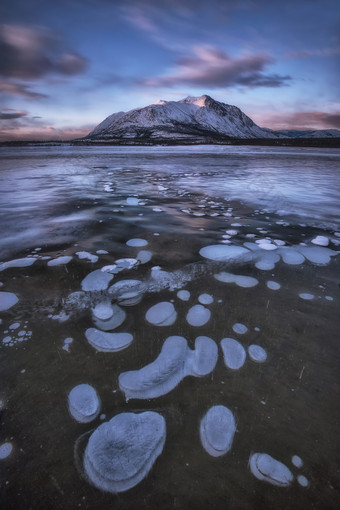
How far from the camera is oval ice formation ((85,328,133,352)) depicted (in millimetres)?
1823

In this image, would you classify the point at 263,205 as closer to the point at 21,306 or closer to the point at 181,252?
the point at 181,252

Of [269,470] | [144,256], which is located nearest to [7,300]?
[144,256]

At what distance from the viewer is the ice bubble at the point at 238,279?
2.62m

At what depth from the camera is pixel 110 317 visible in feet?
7.02

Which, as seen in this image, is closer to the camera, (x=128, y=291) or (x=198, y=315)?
(x=198, y=315)

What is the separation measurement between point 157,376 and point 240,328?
775 millimetres

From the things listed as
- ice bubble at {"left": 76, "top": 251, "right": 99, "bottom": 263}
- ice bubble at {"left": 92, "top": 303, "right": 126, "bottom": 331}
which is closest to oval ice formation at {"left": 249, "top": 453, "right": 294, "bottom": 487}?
ice bubble at {"left": 92, "top": 303, "right": 126, "bottom": 331}

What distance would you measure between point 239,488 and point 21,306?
205cm

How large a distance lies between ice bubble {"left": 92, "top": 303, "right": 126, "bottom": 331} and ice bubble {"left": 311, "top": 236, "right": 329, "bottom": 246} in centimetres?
304

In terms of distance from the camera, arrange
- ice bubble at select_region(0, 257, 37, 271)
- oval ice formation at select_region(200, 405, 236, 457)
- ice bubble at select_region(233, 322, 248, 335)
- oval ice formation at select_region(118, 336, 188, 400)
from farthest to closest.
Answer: ice bubble at select_region(0, 257, 37, 271)
ice bubble at select_region(233, 322, 248, 335)
oval ice formation at select_region(118, 336, 188, 400)
oval ice formation at select_region(200, 405, 236, 457)

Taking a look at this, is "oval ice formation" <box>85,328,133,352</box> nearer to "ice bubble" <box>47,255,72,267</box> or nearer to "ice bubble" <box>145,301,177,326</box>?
"ice bubble" <box>145,301,177,326</box>

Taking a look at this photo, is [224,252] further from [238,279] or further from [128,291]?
[128,291]

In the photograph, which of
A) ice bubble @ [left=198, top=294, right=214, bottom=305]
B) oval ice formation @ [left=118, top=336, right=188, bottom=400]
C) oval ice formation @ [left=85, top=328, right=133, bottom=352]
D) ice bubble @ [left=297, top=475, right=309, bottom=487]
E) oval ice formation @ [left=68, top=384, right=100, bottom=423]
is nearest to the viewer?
ice bubble @ [left=297, top=475, right=309, bottom=487]

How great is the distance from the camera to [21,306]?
225 centimetres
